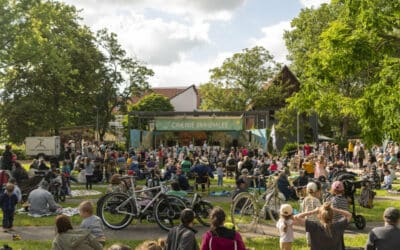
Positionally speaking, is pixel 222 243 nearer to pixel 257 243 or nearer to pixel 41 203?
pixel 257 243

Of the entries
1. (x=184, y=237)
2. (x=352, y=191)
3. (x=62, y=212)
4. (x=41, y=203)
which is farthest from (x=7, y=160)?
(x=184, y=237)

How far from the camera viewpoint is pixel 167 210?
1102 centimetres

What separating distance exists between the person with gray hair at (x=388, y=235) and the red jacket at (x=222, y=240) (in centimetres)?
166

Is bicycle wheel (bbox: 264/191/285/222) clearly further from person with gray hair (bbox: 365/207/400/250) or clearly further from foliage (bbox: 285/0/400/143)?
person with gray hair (bbox: 365/207/400/250)

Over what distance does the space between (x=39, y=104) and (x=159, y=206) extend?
2737cm

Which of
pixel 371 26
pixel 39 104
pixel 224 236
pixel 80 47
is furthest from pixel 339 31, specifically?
pixel 80 47

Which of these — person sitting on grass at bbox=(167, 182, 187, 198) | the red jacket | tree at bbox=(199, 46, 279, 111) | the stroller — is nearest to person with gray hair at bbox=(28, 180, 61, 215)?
person sitting on grass at bbox=(167, 182, 187, 198)

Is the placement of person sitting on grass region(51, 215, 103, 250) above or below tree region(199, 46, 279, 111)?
below

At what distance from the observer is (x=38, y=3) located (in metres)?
32.1

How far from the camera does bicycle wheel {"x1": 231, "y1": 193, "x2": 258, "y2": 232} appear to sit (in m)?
11.0

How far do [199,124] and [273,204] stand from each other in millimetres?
26489

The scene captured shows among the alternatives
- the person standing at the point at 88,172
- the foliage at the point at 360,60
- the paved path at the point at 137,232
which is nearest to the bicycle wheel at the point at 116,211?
the paved path at the point at 137,232

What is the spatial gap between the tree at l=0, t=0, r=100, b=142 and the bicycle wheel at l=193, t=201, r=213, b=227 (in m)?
21.7

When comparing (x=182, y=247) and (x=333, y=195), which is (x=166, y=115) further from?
(x=182, y=247)
